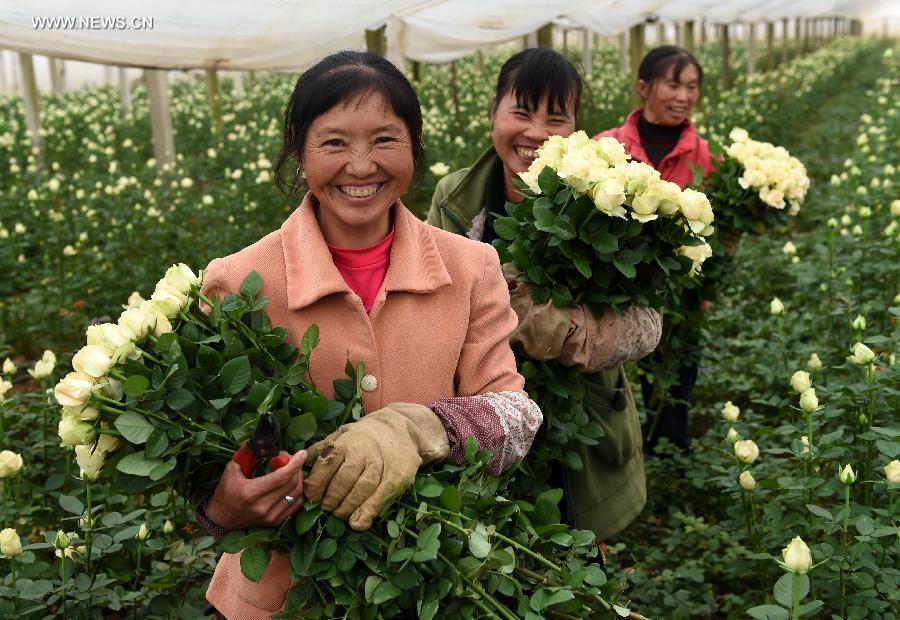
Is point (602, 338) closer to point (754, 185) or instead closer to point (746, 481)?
point (746, 481)

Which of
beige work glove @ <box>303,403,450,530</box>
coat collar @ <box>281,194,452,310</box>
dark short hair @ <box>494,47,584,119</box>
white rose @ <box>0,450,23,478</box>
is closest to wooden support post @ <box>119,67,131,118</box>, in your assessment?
white rose @ <box>0,450,23,478</box>

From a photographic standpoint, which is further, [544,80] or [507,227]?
[544,80]

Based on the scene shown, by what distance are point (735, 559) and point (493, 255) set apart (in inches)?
52.5

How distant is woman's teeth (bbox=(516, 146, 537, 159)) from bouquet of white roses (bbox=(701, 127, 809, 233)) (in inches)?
33.0

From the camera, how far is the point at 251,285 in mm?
1291

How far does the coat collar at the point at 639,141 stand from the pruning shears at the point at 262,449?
218 cm

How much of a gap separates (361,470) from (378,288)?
1.27 ft

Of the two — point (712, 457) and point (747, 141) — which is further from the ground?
point (747, 141)

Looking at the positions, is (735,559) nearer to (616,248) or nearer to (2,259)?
(616,248)

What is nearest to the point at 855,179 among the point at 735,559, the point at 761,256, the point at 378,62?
the point at 761,256

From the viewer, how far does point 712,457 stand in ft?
9.98

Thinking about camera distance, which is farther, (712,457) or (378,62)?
(712,457)

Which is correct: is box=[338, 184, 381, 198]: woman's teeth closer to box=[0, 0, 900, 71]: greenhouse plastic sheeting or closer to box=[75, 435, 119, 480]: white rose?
box=[75, 435, 119, 480]: white rose

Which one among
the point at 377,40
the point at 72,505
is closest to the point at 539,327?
the point at 72,505
